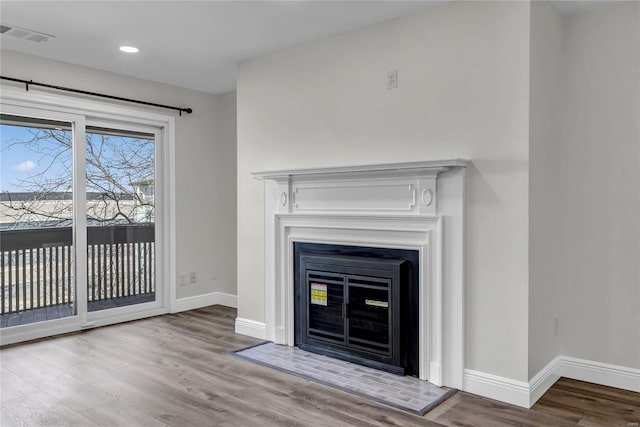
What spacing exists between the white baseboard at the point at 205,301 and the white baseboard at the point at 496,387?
9.97ft

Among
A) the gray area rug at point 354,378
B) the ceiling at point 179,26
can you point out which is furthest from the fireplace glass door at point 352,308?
the ceiling at point 179,26

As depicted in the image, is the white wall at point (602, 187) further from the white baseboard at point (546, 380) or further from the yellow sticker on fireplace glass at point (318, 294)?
the yellow sticker on fireplace glass at point (318, 294)

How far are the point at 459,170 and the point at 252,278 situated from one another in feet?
6.96

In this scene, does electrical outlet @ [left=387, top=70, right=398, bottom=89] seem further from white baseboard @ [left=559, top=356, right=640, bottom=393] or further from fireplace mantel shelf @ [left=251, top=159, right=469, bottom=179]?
white baseboard @ [left=559, top=356, right=640, bottom=393]

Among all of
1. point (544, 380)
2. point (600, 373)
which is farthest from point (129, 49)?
point (600, 373)

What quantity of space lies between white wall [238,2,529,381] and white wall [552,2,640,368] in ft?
2.23

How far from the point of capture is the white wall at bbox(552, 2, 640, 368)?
2.86m

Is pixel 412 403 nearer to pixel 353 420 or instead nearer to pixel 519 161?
pixel 353 420

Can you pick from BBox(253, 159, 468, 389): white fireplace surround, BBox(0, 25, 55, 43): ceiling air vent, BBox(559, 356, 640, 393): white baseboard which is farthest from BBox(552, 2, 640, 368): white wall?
BBox(0, 25, 55, 43): ceiling air vent

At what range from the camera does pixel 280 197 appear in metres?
3.73

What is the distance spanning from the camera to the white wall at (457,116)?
8.70 ft

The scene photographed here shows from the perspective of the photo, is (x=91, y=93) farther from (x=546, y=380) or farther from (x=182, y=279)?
(x=546, y=380)

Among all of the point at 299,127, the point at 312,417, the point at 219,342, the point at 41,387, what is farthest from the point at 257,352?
the point at 299,127

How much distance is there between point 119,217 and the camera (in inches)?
180
